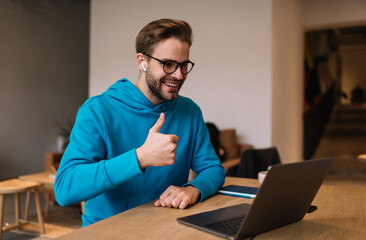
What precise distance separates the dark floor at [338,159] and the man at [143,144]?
0.54m

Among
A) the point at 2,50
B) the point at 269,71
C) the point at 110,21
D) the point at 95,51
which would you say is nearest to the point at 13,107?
the point at 2,50

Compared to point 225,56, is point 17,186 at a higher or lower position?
lower

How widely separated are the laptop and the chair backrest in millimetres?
1791

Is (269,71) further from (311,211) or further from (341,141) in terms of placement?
(341,141)

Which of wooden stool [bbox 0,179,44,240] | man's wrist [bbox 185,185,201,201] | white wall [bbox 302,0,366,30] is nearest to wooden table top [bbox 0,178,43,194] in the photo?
wooden stool [bbox 0,179,44,240]

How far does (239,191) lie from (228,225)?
446mm

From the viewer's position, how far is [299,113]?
272 inches

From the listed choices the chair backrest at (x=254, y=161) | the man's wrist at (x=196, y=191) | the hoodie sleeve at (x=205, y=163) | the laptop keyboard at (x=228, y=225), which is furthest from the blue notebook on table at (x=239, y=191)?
the chair backrest at (x=254, y=161)

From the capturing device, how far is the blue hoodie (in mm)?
1206

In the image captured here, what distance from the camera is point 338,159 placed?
7.60 meters

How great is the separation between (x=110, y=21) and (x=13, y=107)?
6.60 feet

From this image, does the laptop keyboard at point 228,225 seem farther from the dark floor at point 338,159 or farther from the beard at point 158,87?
the beard at point 158,87

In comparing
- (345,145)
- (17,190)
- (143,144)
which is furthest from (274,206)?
(345,145)

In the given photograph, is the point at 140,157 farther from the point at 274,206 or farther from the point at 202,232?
the point at 274,206
